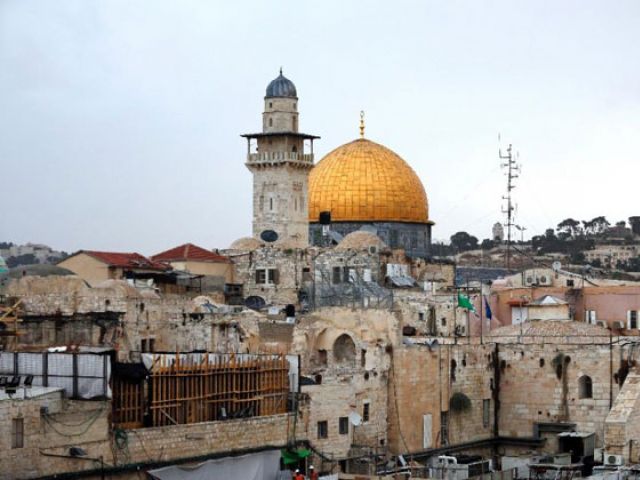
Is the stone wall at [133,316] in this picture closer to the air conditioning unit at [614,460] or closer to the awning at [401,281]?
the awning at [401,281]

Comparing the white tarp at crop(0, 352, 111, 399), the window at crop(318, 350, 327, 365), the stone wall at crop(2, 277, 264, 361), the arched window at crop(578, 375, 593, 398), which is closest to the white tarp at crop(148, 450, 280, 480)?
the white tarp at crop(0, 352, 111, 399)

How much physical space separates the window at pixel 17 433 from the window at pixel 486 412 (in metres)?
15.9

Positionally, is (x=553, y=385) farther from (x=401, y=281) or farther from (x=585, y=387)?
(x=401, y=281)

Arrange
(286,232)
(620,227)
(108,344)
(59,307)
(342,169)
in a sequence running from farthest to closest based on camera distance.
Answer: (620,227) < (342,169) < (286,232) < (59,307) < (108,344)

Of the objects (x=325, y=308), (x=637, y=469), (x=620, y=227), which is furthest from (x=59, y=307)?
(x=620, y=227)

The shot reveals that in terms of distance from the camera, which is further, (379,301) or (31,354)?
(379,301)

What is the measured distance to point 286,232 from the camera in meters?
50.7

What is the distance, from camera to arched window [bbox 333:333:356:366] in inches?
1462

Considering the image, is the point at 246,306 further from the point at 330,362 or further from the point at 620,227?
the point at 620,227

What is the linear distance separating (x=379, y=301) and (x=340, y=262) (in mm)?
6884

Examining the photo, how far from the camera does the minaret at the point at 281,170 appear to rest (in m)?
50.1

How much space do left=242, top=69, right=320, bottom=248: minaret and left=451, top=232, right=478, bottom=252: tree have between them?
2096 inches

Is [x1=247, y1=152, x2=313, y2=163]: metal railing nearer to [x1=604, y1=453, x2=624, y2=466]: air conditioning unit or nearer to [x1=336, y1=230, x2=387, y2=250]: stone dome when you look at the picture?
[x1=336, y1=230, x2=387, y2=250]: stone dome

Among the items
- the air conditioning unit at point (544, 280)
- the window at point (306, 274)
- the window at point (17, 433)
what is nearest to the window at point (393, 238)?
the window at point (306, 274)
